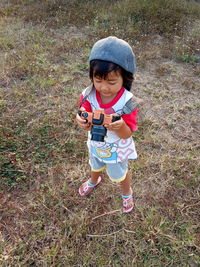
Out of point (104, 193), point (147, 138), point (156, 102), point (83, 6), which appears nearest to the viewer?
point (104, 193)

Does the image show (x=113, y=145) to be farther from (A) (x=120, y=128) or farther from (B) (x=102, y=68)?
(B) (x=102, y=68)

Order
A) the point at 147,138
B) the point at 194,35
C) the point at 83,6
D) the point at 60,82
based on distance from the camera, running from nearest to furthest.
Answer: the point at 147,138
the point at 60,82
the point at 194,35
the point at 83,6

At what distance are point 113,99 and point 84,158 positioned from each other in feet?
4.63

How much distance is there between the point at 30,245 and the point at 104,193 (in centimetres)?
90

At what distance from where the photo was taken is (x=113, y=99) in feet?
6.02

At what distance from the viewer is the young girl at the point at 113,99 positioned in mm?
1596

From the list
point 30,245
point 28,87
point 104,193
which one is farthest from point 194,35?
point 30,245

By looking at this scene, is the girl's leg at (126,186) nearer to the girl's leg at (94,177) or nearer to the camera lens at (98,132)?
the girl's leg at (94,177)

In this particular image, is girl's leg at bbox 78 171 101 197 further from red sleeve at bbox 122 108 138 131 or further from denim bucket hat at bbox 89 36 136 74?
denim bucket hat at bbox 89 36 136 74

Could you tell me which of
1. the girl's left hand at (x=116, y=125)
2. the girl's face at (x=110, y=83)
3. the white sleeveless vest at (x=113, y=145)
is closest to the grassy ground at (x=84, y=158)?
the white sleeveless vest at (x=113, y=145)

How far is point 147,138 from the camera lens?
11.0 ft

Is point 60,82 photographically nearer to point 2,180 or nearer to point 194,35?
point 2,180

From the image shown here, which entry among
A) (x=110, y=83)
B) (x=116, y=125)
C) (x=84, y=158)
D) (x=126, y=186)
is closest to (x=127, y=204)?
(x=126, y=186)

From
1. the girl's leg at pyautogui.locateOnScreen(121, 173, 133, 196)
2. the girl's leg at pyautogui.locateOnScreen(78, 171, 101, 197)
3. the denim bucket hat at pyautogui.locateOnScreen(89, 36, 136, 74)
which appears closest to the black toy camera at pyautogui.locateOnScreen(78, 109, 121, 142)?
the denim bucket hat at pyautogui.locateOnScreen(89, 36, 136, 74)
